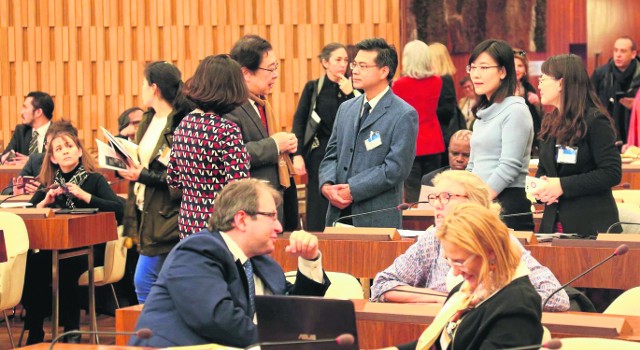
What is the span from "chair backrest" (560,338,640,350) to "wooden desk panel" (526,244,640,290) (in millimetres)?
1503

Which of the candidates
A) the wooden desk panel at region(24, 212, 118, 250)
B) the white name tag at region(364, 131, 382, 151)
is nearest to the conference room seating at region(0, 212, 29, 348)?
the wooden desk panel at region(24, 212, 118, 250)

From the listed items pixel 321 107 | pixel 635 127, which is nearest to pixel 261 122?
pixel 321 107

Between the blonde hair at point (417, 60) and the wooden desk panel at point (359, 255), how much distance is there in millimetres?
2882

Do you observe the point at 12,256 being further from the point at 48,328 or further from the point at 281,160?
the point at 281,160

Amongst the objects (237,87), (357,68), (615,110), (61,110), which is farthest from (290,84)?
(237,87)

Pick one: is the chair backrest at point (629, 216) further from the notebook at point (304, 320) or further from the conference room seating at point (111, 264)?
the conference room seating at point (111, 264)

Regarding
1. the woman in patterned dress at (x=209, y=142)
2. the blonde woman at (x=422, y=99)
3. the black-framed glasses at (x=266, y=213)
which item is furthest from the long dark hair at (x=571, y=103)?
the blonde woman at (x=422, y=99)

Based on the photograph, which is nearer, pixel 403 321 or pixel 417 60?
pixel 403 321

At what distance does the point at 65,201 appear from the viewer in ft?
21.0

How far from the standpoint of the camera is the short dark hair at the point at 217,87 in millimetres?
4543

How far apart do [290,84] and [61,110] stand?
2.20 meters

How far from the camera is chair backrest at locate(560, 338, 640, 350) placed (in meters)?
2.90

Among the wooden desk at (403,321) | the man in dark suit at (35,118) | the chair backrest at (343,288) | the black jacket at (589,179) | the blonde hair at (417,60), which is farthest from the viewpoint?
the man in dark suit at (35,118)

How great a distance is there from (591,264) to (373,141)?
1260 millimetres
